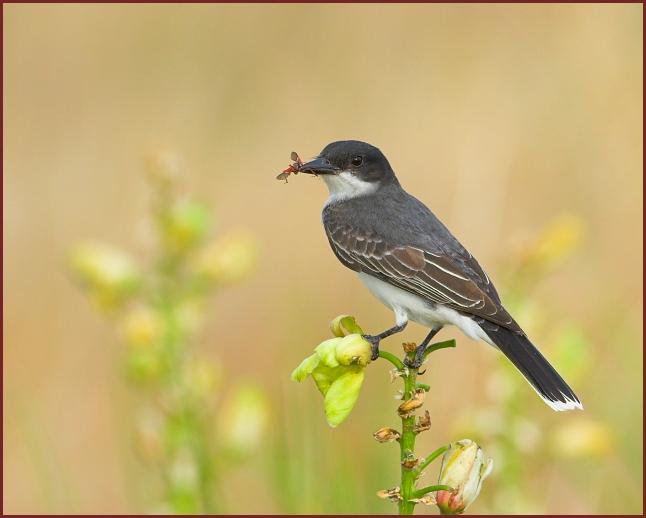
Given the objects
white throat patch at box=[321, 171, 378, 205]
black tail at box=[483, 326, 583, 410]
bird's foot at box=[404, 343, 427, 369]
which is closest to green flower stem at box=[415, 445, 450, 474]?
bird's foot at box=[404, 343, 427, 369]

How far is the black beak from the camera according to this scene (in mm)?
4574

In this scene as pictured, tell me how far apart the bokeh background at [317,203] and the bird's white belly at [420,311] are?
387mm

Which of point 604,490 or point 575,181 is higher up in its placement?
point 575,181

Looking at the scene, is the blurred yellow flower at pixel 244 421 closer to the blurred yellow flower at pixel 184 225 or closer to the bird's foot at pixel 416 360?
the blurred yellow flower at pixel 184 225

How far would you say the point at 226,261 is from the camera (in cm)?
469

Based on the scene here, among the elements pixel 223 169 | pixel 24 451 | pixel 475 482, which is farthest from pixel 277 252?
pixel 475 482

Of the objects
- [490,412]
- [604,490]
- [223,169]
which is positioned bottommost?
[604,490]

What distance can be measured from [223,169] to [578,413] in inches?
176

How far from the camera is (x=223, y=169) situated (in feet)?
31.3

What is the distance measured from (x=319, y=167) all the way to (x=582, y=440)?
156 cm

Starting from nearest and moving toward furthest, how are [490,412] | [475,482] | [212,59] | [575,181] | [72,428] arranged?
1. [475,482]
2. [490,412]
3. [72,428]
4. [575,181]
5. [212,59]

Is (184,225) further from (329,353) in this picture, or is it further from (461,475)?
(461,475)

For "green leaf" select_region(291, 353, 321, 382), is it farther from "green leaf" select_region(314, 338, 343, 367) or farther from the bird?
the bird

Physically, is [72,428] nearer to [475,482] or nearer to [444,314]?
[444,314]
